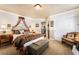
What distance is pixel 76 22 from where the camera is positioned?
7.23 ft

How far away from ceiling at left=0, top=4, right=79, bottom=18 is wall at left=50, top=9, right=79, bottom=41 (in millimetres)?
114

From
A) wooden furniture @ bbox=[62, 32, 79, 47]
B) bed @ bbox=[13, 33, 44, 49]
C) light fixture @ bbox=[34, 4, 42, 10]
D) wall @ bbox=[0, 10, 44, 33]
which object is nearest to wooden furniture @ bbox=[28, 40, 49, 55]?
bed @ bbox=[13, 33, 44, 49]

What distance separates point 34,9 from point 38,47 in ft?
2.89

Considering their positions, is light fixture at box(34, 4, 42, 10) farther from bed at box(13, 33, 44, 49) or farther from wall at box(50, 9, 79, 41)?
bed at box(13, 33, 44, 49)

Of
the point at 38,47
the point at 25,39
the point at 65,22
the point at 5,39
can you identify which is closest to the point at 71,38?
the point at 65,22

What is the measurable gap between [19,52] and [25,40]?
0.30 meters

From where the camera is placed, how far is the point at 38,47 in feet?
7.27

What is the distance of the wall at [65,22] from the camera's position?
7.22 ft

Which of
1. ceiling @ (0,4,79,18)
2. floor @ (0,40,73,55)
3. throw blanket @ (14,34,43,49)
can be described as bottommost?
floor @ (0,40,73,55)

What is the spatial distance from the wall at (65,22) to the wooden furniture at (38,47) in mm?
331

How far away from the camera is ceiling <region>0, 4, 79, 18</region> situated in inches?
83.5

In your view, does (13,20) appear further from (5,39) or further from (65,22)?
(65,22)
